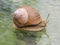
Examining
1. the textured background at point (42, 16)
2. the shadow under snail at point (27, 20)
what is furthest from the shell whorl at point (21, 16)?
the textured background at point (42, 16)

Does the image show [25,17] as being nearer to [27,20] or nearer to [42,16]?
[27,20]

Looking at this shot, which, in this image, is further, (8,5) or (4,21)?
(8,5)

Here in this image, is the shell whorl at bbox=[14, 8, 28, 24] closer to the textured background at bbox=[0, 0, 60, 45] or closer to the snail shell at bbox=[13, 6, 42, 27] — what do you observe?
the snail shell at bbox=[13, 6, 42, 27]

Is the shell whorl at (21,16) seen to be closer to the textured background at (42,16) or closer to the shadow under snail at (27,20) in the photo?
the shadow under snail at (27,20)

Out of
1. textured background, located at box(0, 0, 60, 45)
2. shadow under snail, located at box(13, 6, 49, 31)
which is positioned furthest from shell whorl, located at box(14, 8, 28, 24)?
textured background, located at box(0, 0, 60, 45)

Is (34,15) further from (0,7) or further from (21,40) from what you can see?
(0,7)

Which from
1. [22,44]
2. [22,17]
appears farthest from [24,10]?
[22,44]

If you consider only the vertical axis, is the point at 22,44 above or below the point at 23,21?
below
